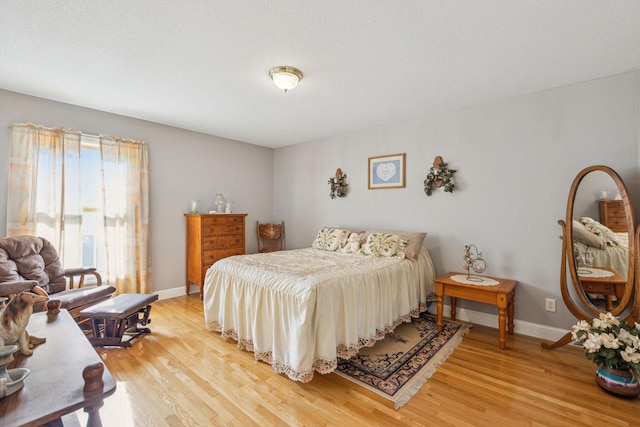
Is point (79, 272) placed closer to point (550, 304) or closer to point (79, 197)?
point (79, 197)

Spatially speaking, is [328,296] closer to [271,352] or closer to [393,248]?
[271,352]

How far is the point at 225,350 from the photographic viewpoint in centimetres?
256

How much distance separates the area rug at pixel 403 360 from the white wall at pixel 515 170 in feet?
2.30

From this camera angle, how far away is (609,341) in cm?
192

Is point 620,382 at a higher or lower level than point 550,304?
lower

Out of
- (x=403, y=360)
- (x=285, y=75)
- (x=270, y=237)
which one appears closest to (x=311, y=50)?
(x=285, y=75)

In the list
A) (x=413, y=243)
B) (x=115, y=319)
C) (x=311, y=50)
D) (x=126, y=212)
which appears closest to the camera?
(x=311, y=50)

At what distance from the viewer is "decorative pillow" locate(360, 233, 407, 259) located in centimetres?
319

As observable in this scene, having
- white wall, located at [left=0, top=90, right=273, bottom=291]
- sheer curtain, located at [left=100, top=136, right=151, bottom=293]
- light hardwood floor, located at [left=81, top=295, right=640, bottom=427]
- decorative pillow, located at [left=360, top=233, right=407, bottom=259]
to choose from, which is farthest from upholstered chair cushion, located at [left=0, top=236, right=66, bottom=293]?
decorative pillow, located at [left=360, top=233, right=407, bottom=259]

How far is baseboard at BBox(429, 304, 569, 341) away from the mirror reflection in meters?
0.49

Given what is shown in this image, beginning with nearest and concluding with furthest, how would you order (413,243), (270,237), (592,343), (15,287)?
(592,343), (15,287), (413,243), (270,237)

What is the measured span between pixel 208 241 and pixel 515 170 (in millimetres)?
3975

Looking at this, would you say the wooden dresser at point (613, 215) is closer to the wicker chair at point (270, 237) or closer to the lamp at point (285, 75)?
the lamp at point (285, 75)

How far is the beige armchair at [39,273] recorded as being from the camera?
236cm
